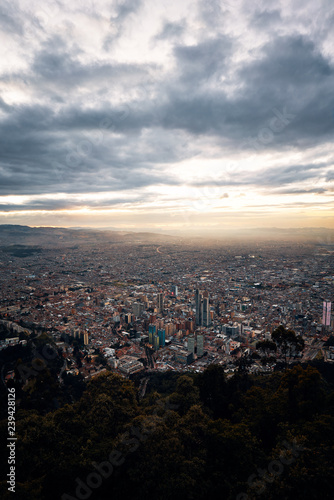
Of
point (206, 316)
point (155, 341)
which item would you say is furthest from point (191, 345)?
point (206, 316)

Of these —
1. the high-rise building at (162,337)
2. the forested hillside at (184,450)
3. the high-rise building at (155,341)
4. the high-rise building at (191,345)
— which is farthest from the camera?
the high-rise building at (162,337)

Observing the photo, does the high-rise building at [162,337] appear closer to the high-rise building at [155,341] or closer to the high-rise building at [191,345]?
the high-rise building at [155,341]

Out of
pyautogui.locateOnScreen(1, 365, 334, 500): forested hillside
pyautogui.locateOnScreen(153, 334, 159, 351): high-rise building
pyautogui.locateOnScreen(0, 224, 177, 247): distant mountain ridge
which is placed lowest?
pyautogui.locateOnScreen(153, 334, 159, 351): high-rise building

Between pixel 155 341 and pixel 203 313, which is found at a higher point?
pixel 203 313

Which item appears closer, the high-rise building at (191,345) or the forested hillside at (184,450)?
the forested hillside at (184,450)

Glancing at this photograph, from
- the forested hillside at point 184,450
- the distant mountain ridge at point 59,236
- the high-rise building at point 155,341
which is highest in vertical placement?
the distant mountain ridge at point 59,236

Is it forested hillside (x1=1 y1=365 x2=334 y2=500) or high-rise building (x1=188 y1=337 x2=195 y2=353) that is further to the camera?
high-rise building (x1=188 y1=337 x2=195 y2=353)

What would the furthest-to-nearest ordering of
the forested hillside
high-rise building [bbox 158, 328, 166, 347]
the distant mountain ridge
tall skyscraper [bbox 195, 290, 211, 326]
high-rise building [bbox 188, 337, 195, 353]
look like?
the distant mountain ridge
tall skyscraper [bbox 195, 290, 211, 326]
high-rise building [bbox 158, 328, 166, 347]
high-rise building [bbox 188, 337, 195, 353]
the forested hillside

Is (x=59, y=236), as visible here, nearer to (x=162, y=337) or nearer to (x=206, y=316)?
(x=206, y=316)

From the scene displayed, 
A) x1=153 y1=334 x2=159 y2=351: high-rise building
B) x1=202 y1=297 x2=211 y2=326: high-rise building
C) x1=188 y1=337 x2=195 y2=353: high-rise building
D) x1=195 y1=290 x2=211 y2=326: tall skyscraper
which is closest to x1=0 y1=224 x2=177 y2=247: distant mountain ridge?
x1=195 y1=290 x2=211 y2=326: tall skyscraper

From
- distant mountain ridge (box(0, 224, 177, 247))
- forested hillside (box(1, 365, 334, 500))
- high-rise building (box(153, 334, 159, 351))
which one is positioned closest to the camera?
forested hillside (box(1, 365, 334, 500))

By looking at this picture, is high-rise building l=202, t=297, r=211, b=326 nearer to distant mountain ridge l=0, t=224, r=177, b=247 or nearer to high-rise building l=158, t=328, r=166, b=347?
high-rise building l=158, t=328, r=166, b=347

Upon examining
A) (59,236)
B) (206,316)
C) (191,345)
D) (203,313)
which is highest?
(59,236)

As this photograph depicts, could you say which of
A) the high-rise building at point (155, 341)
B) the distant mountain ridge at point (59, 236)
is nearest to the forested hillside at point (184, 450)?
the high-rise building at point (155, 341)
